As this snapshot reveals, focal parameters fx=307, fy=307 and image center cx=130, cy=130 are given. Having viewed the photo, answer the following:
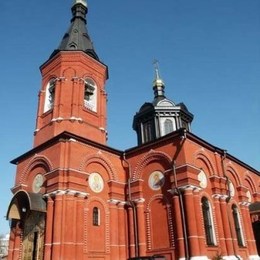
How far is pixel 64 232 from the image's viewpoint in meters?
14.2

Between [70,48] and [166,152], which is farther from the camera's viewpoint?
[70,48]

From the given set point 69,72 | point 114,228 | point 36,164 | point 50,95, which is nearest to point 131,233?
point 114,228

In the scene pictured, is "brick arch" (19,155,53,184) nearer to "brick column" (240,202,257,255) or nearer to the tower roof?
the tower roof

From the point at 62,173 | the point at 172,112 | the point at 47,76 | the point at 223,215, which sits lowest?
the point at 223,215

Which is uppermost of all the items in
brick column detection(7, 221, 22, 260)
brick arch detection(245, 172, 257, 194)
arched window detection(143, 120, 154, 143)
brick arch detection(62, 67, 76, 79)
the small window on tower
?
brick arch detection(62, 67, 76, 79)

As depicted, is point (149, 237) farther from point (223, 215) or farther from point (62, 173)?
point (62, 173)

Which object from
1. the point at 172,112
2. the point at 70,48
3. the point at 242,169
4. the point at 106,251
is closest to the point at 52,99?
the point at 70,48

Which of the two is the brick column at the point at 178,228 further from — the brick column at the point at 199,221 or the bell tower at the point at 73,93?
the bell tower at the point at 73,93

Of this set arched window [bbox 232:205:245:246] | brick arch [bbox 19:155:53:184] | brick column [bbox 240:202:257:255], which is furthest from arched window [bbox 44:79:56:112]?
brick column [bbox 240:202:257:255]

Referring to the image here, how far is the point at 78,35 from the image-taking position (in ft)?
72.7

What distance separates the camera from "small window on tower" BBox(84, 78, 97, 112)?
19875mm

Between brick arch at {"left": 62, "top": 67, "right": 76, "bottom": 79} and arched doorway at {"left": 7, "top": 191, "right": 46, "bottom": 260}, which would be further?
brick arch at {"left": 62, "top": 67, "right": 76, "bottom": 79}

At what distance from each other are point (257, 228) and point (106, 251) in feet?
36.7

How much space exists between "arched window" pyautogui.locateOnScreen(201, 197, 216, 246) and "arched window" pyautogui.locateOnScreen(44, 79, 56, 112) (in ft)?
36.5
